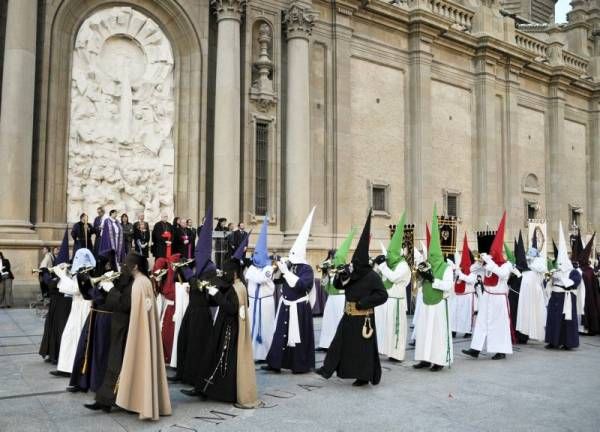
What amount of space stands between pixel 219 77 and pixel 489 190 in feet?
47.7

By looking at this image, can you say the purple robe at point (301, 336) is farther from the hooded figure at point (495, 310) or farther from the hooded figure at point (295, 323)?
the hooded figure at point (495, 310)

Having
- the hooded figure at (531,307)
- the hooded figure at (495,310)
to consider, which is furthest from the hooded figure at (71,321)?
the hooded figure at (531,307)

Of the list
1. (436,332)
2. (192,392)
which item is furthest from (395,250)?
(192,392)

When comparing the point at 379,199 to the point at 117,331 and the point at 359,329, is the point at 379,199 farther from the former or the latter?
the point at 117,331

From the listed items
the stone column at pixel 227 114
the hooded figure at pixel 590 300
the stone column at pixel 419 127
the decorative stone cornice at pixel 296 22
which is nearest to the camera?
the hooded figure at pixel 590 300

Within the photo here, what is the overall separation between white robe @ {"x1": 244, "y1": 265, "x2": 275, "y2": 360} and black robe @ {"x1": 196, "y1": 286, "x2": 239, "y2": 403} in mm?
2391

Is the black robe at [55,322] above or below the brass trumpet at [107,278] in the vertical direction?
below

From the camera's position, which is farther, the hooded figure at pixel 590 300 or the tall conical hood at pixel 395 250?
the hooded figure at pixel 590 300

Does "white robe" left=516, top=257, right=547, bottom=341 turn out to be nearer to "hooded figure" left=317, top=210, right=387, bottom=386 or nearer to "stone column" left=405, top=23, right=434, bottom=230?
"hooded figure" left=317, top=210, right=387, bottom=386

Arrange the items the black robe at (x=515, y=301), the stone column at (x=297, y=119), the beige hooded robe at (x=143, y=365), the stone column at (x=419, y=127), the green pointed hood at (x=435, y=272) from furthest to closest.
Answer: the stone column at (x=419, y=127) → the stone column at (x=297, y=119) → the black robe at (x=515, y=301) → the green pointed hood at (x=435, y=272) → the beige hooded robe at (x=143, y=365)

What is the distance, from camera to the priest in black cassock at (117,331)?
684cm

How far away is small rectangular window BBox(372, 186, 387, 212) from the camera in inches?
947

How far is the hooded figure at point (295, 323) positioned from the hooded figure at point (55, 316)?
3.12 meters

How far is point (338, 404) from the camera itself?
7781mm
